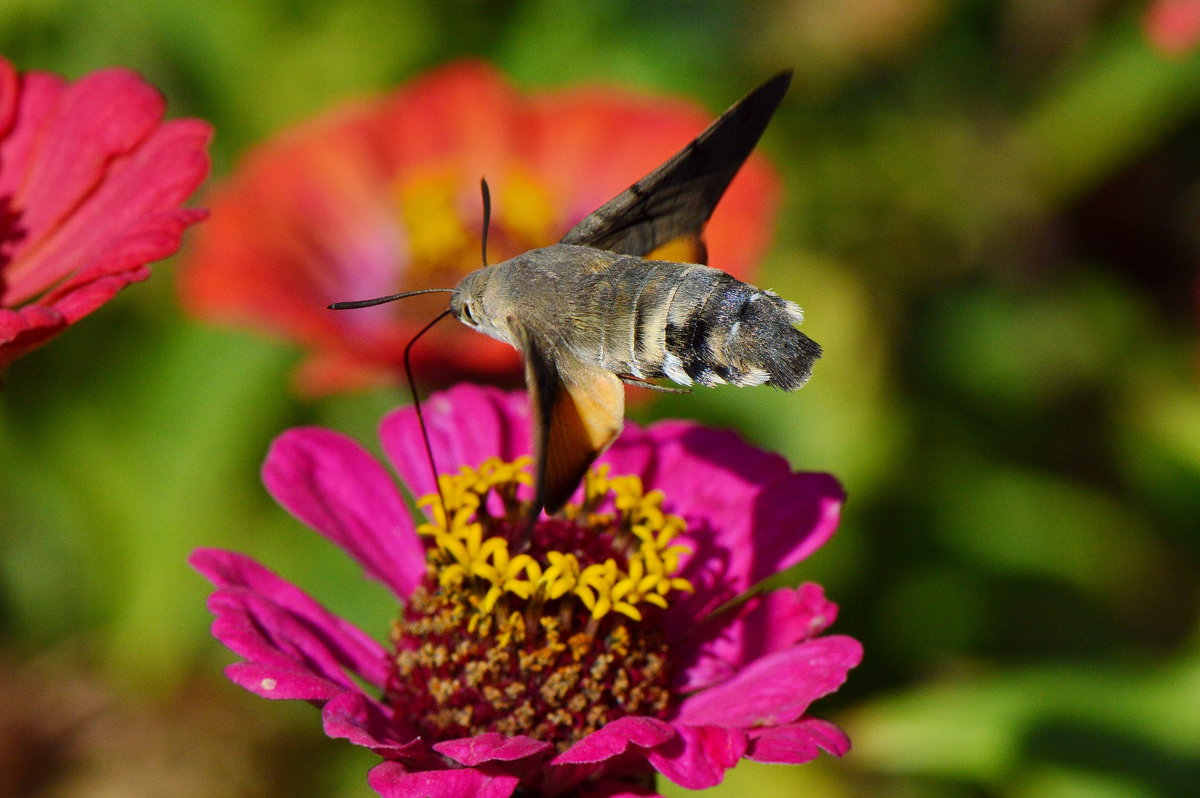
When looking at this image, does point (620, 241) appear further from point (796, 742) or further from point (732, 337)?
point (796, 742)

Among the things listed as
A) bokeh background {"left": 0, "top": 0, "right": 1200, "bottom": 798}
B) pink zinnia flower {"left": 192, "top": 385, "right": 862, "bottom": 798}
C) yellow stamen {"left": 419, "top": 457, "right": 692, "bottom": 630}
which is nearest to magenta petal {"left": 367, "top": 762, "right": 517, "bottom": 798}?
pink zinnia flower {"left": 192, "top": 385, "right": 862, "bottom": 798}

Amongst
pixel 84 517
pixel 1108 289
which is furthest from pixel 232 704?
pixel 1108 289

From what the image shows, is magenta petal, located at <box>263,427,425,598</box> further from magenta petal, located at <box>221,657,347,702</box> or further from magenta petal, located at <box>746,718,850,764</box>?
magenta petal, located at <box>746,718,850,764</box>

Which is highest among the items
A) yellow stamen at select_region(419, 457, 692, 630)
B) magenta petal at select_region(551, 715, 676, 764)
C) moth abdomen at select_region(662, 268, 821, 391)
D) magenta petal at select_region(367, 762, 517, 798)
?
moth abdomen at select_region(662, 268, 821, 391)

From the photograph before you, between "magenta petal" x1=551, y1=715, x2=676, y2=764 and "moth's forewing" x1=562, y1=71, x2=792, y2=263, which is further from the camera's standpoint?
"moth's forewing" x1=562, y1=71, x2=792, y2=263

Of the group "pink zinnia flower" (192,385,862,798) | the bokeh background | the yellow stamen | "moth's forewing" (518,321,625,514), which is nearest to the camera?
"moth's forewing" (518,321,625,514)

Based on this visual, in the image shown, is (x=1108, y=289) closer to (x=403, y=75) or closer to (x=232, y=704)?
(x=403, y=75)

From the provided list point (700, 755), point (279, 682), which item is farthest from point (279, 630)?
point (700, 755)
